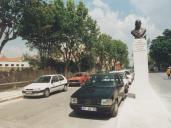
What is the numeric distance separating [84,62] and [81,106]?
37702mm

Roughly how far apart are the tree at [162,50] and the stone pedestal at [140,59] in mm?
71403

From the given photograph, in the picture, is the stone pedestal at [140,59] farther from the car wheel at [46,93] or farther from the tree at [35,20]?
the tree at [35,20]

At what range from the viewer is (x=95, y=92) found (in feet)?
38.0

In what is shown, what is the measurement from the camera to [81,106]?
11.0 meters

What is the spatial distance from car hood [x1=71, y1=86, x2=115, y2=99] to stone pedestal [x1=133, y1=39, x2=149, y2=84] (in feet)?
13.3

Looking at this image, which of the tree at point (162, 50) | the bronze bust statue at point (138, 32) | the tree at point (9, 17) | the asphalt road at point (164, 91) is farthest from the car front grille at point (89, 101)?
the tree at point (162, 50)

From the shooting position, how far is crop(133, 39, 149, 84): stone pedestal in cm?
1567

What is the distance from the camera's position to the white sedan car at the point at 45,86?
59.9 feet

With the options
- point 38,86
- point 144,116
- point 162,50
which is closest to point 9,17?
point 38,86

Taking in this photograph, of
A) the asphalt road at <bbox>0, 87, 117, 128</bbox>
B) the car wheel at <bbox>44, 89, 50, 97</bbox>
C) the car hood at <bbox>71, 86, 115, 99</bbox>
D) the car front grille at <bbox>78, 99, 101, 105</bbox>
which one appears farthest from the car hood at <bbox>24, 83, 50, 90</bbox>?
the car front grille at <bbox>78, 99, 101, 105</bbox>

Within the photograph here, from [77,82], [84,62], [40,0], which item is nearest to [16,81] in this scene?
[77,82]

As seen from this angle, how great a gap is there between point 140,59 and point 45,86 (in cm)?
654

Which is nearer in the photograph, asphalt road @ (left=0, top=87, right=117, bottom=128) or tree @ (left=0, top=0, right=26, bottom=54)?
asphalt road @ (left=0, top=87, right=117, bottom=128)

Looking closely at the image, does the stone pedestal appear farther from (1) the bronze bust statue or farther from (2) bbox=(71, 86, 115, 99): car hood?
(2) bbox=(71, 86, 115, 99): car hood
